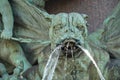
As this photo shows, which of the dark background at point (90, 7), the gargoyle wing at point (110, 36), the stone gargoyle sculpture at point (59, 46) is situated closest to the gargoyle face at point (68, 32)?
the stone gargoyle sculpture at point (59, 46)

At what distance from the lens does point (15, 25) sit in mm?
7988

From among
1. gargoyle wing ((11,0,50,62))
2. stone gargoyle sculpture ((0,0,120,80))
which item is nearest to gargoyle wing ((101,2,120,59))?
stone gargoyle sculpture ((0,0,120,80))

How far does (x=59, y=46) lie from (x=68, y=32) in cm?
13

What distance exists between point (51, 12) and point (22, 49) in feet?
2.10

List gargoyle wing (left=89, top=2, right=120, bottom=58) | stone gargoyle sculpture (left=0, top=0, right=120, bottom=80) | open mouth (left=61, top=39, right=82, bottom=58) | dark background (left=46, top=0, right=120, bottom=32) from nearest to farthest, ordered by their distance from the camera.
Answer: open mouth (left=61, top=39, right=82, bottom=58) → stone gargoyle sculpture (left=0, top=0, right=120, bottom=80) → gargoyle wing (left=89, top=2, right=120, bottom=58) → dark background (left=46, top=0, right=120, bottom=32)

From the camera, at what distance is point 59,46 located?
720 cm

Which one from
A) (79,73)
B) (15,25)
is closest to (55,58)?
(79,73)

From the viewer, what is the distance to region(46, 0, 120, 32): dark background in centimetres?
825

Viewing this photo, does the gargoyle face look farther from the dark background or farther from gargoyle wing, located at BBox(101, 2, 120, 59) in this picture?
the dark background

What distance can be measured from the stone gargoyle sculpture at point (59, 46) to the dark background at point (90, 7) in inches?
11.1

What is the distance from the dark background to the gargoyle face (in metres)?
0.84

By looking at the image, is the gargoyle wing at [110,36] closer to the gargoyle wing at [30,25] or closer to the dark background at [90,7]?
the dark background at [90,7]

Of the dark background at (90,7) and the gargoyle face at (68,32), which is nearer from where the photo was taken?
the gargoyle face at (68,32)

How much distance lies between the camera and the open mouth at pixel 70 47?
7138 millimetres
